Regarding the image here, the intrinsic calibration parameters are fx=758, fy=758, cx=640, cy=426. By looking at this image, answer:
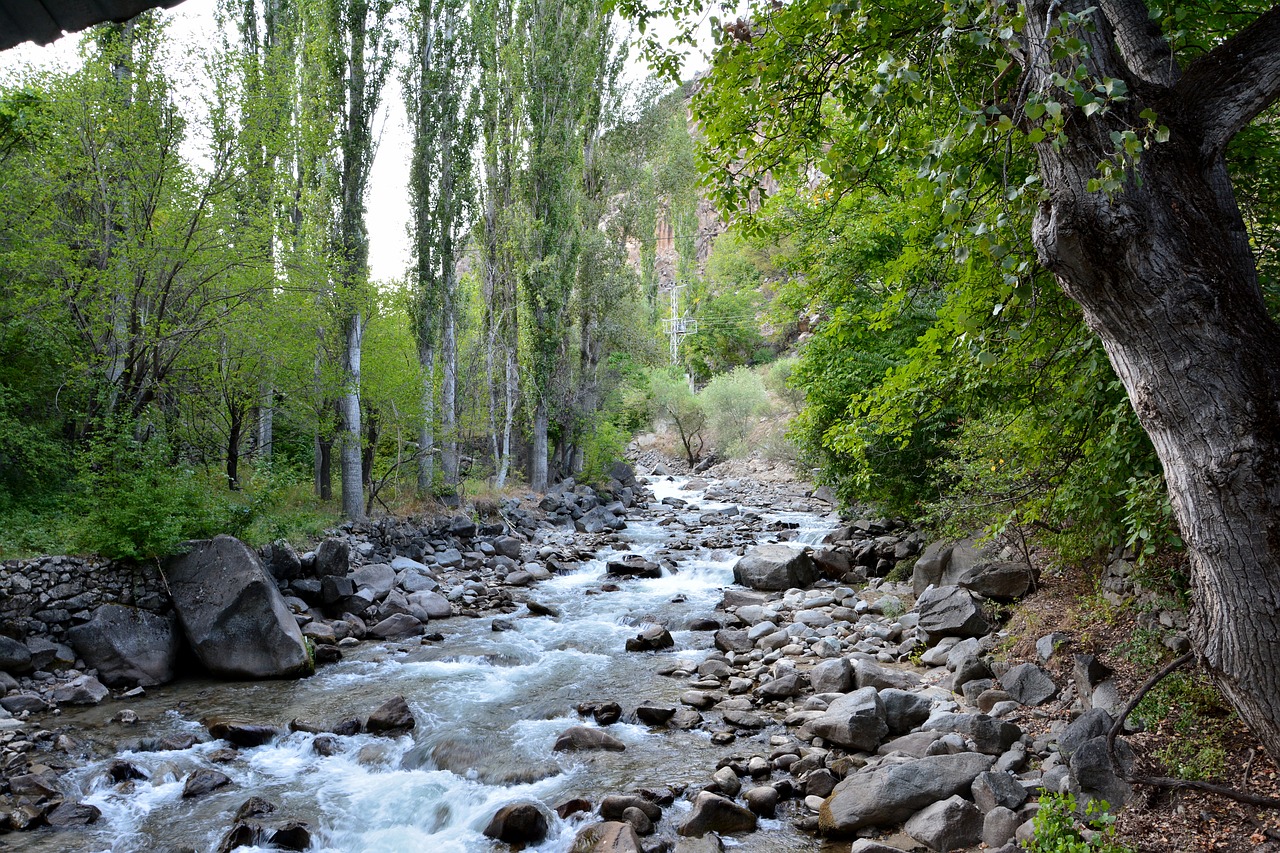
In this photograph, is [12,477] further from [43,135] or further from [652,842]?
[652,842]

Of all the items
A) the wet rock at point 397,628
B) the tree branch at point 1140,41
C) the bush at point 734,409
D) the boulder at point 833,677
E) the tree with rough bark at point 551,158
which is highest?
the tree with rough bark at point 551,158

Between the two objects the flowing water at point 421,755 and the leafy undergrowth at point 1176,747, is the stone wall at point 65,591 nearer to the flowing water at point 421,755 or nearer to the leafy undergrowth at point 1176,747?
the flowing water at point 421,755

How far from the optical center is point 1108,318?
3.00m

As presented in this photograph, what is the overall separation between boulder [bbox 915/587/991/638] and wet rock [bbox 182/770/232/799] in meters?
7.50

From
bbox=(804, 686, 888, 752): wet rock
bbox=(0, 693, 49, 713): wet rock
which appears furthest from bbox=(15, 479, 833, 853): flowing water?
bbox=(804, 686, 888, 752): wet rock

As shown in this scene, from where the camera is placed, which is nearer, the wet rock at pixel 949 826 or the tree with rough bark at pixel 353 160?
the wet rock at pixel 949 826

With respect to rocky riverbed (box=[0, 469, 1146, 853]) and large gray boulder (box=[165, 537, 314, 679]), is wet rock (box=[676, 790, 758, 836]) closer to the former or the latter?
rocky riverbed (box=[0, 469, 1146, 853])

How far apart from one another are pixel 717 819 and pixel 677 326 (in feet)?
159

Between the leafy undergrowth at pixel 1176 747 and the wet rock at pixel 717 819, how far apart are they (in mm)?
2443

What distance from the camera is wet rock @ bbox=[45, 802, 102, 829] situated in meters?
5.80

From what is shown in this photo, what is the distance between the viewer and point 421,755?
716cm

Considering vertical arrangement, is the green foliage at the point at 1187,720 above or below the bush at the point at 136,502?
below

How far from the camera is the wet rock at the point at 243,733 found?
737 centimetres

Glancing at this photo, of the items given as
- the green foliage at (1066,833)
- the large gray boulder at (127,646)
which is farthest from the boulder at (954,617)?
the large gray boulder at (127,646)
